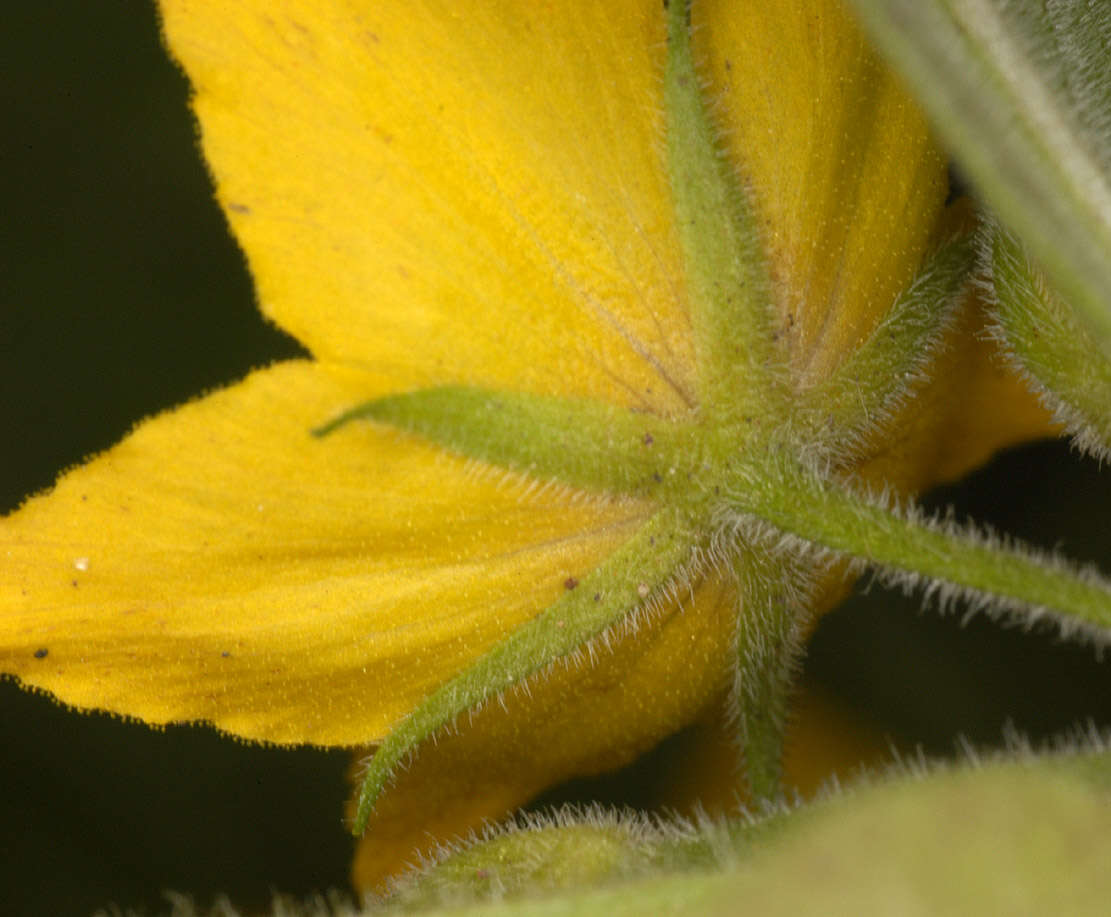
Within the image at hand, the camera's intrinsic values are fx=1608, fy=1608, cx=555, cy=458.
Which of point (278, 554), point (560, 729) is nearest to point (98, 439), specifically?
point (278, 554)

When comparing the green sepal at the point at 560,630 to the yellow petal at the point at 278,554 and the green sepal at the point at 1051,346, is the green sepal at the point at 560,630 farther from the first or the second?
the green sepal at the point at 1051,346

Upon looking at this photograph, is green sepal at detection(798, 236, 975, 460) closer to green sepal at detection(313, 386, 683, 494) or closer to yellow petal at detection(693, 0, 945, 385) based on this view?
yellow petal at detection(693, 0, 945, 385)

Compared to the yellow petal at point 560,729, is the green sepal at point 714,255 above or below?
above

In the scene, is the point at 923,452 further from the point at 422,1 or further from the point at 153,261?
the point at 153,261

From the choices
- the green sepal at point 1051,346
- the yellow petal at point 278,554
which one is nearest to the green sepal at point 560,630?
the yellow petal at point 278,554

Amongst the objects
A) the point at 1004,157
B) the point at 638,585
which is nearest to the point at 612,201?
the point at 638,585

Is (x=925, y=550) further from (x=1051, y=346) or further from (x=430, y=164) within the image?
(x=430, y=164)
